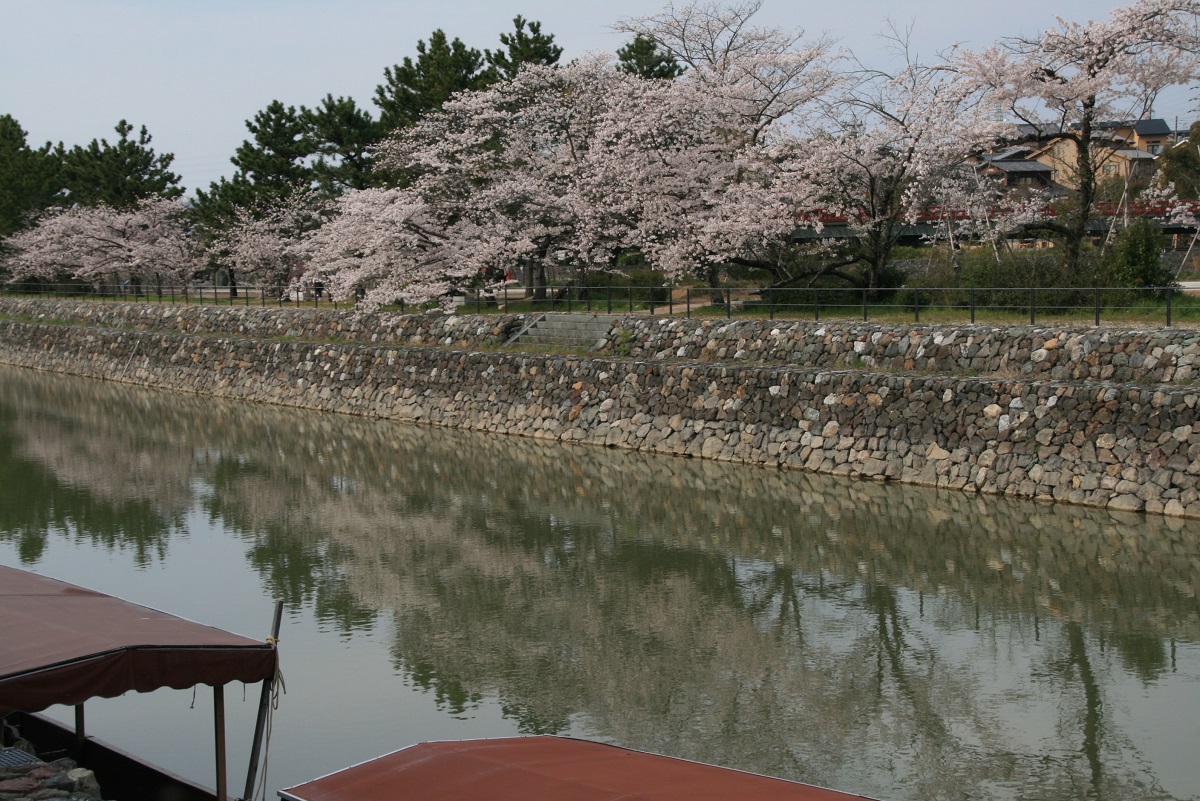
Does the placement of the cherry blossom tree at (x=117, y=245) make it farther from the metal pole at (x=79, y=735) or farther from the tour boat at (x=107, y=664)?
the tour boat at (x=107, y=664)

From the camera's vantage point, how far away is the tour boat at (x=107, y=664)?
5.47 m

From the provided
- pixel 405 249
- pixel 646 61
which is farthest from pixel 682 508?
pixel 646 61

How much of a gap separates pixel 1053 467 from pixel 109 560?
1187 centimetres

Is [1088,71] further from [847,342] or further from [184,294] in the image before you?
[184,294]

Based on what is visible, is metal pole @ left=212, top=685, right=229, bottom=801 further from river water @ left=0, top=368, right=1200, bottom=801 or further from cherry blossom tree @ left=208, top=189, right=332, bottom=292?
cherry blossom tree @ left=208, top=189, right=332, bottom=292

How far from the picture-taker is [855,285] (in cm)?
2397

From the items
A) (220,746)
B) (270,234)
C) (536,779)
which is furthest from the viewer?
(270,234)

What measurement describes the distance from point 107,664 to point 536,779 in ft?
7.29

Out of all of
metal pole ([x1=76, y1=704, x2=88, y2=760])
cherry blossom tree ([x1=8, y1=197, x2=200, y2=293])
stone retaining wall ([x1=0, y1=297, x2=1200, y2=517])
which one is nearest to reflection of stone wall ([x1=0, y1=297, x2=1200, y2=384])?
stone retaining wall ([x1=0, y1=297, x2=1200, y2=517])

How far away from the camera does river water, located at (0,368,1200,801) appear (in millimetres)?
8031

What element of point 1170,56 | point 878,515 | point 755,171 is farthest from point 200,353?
point 1170,56

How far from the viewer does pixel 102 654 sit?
555cm

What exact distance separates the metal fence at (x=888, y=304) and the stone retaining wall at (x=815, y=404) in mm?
1201

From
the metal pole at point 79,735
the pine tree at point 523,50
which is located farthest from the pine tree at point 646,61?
the metal pole at point 79,735
